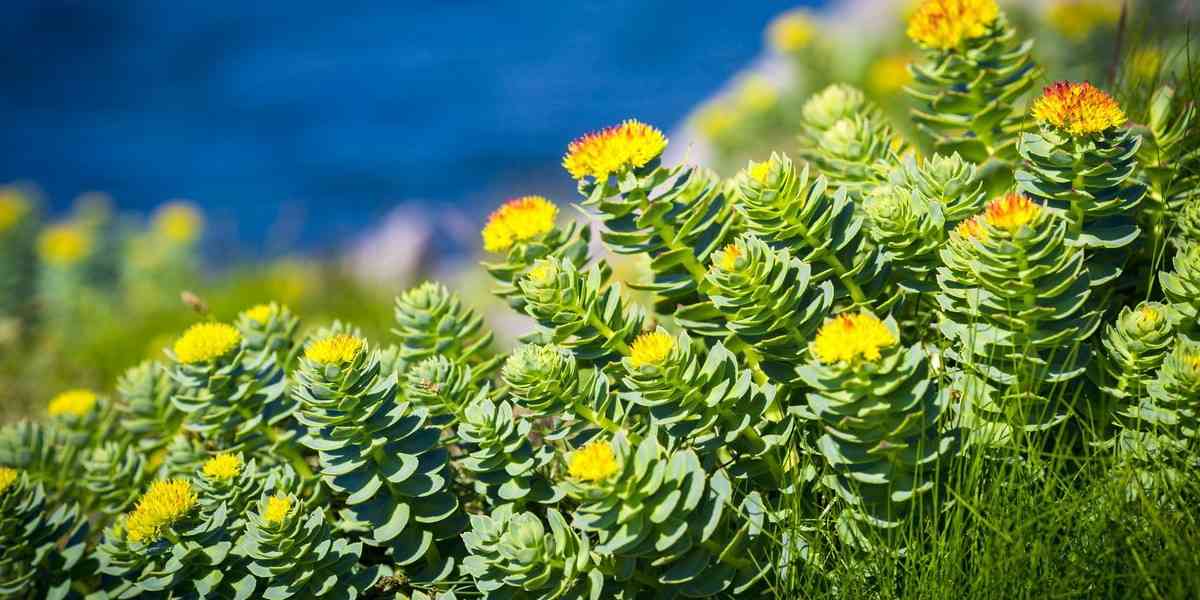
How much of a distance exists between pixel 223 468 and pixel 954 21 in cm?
164

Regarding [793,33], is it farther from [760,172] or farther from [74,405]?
[74,405]

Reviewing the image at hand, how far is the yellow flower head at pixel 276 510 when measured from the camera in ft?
5.29

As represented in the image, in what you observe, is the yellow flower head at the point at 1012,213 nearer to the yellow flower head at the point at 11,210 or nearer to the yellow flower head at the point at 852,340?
the yellow flower head at the point at 852,340

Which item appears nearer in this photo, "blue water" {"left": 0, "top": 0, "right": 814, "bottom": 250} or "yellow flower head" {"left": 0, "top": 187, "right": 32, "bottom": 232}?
"yellow flower head" {"left": 0, "top": 187, "right": 32, "bottom": 232}

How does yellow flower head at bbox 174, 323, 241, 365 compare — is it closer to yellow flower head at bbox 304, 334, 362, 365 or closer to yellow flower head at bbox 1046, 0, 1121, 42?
yellow flower head at bbox 304, 334, 362, 365

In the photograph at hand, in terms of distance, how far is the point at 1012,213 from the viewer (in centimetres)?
149

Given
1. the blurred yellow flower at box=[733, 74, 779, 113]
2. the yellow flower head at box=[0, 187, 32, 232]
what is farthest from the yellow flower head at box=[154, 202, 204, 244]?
the blurred yellow flower at box=[733, 74, 779, 113]

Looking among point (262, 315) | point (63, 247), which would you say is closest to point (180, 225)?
point (63, 247)

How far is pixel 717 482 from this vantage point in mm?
1579

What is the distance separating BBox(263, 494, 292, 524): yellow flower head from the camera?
1.61 meters

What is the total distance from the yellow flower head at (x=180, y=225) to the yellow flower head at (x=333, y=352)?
14.2 ft

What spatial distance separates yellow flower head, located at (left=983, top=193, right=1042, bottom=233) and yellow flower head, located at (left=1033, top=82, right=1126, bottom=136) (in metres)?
0.23

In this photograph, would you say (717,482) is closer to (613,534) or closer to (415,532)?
(613,534)

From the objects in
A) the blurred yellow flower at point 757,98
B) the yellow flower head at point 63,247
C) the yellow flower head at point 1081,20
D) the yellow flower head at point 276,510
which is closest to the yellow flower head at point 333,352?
the yellow flower head at point 276,510
